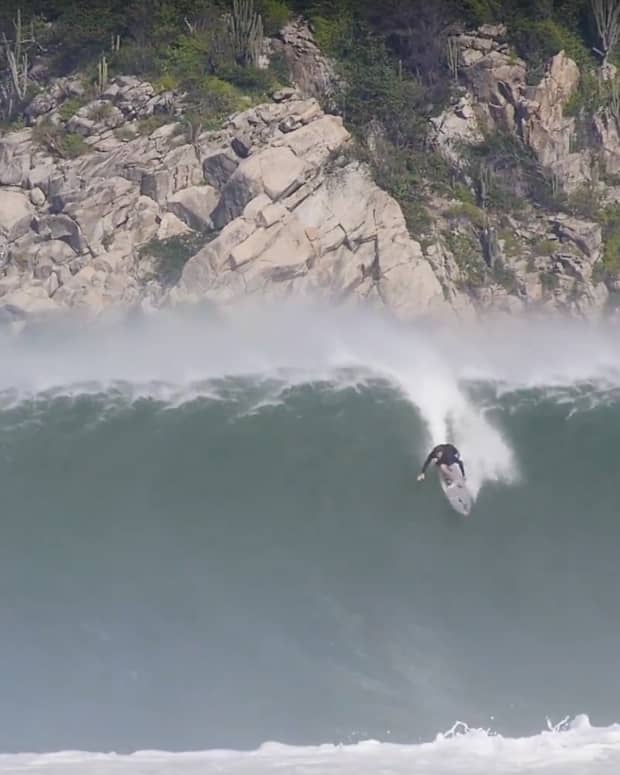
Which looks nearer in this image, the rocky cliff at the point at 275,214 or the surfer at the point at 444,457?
the surfer at the point at 444,457

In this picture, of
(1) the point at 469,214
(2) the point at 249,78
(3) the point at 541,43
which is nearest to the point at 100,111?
(2) the point at 249,78

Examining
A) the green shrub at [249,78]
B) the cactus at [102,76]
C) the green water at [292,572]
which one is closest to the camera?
the green water at [292,572]

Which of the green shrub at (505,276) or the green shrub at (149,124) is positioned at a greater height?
the green shrub at (149,124)

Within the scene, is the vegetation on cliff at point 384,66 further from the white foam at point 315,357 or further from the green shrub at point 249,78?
the white foam at point 315,357

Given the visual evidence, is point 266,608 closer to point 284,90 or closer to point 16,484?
point 16,484

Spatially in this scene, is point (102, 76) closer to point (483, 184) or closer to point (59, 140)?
point (59, 140)

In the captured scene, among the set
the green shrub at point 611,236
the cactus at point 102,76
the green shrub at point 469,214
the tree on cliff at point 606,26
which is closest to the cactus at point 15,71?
the cactus at point 102,76

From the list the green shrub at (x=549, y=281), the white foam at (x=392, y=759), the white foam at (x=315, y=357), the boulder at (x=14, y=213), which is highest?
the boulder at (x=14, y=213)

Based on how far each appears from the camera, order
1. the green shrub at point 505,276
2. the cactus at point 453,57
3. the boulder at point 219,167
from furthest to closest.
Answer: the cactus at point 453,57, the boulder at point 219,167, the green shrub at point 505,276
